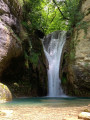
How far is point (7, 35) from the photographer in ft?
29.9

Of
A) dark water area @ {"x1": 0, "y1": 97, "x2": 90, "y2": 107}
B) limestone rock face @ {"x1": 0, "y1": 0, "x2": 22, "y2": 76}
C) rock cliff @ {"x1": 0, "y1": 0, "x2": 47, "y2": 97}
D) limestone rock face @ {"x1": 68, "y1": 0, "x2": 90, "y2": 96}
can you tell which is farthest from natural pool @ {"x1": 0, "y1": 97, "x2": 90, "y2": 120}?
limestone rock face @ {"x1": 68, "y1": 0, "x2": 90, "y2": 96}

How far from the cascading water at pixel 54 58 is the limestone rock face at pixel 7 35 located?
15.9ft

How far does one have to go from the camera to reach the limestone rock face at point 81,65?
36.0ft

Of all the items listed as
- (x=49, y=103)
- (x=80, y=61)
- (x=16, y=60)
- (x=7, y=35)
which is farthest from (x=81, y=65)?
(x=7, y=35)

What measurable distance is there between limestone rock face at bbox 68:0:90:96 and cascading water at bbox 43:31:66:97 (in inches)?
65.3

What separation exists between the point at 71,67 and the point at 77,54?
1.28m

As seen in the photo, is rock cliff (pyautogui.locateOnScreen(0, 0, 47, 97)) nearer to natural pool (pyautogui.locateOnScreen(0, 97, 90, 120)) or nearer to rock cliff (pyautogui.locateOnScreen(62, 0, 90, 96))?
rock cliff (pyautogui.locateOnScreen(62, 0, 90, 96))

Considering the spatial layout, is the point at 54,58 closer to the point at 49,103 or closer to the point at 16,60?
the point at 16,60

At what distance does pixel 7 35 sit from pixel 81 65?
19.8 feet

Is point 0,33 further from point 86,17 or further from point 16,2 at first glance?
point 86,17

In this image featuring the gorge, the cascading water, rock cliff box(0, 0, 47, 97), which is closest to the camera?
rock cliff box(0, 0, 47, 97)

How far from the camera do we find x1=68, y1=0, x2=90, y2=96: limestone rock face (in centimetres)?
1096

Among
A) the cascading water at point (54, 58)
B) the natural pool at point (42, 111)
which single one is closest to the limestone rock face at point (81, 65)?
the cascading water at point (54, 58)

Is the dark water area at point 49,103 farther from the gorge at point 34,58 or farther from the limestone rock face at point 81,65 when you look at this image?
the limestone rock face at point 81,65
